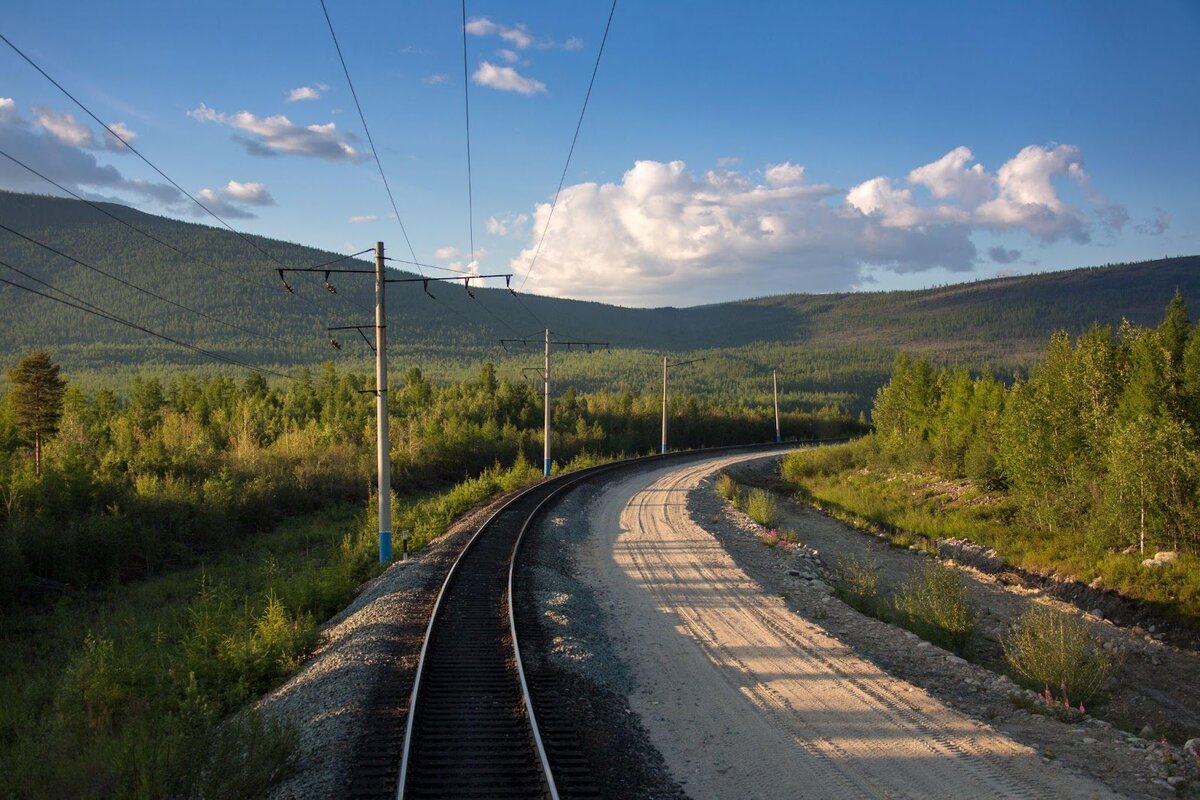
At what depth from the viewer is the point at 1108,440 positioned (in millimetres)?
24844

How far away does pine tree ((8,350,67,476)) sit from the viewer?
32.7 metres

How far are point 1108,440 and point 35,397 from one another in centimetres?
4273

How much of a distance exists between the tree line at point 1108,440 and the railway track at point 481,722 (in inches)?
802

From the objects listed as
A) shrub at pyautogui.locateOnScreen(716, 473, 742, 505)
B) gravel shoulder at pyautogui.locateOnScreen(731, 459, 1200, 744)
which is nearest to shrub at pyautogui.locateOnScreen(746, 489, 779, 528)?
shrub at pyautogui.locateOnScreen(716, 473, 742, 505)

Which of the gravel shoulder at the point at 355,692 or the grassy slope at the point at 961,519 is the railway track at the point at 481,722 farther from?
the grassy slope at the point at 961,519

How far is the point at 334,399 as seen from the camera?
51.0 metres

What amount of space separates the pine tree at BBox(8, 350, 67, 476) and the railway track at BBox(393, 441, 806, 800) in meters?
29.6

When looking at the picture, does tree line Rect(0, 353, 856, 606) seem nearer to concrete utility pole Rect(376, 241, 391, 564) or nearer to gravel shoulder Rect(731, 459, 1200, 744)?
concrete utility pole Rect(376, 241, 391, 564)

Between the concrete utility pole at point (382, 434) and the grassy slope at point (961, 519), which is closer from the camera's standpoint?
the concrete utility pole at point (382, 434)

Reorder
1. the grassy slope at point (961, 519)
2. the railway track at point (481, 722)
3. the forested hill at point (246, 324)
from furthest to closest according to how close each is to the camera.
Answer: the forested hill at point (246, 324) → the grassy slope at point (961, 519) → the railway track at point (481, 722)

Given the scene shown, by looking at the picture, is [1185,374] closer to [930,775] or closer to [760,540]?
[760,540]

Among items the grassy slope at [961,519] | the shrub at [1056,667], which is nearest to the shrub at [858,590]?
the shrub at [1056,667]

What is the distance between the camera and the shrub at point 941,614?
12.8 metres

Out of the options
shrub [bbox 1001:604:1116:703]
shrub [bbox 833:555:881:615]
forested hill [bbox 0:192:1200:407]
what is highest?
forested hill [bbox 0:192:1200:407]
